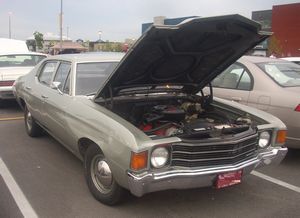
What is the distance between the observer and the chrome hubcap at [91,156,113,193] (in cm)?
402

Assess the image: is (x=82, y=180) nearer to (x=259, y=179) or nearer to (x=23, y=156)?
(x=23, y=156)

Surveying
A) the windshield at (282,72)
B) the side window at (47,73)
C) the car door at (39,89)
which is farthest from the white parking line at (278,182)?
the side window at (47,73)

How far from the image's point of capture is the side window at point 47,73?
591 cm

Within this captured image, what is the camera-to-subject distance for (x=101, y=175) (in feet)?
13.4

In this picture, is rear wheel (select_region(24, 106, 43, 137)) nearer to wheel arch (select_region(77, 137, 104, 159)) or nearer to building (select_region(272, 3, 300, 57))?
wheel arch (select_region(77, 137, 104, 159))

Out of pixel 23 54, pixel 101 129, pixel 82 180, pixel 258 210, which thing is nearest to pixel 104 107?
pixel 101 129

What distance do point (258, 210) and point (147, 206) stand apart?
1.13 meters

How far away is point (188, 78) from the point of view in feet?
17.0

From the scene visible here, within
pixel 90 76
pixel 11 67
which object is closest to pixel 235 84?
pixel 90 76

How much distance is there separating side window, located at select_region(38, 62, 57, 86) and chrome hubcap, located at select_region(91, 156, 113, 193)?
82.7 inches

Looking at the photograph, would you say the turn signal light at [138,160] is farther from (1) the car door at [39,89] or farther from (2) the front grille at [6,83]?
(2) the front grille at [6,83]

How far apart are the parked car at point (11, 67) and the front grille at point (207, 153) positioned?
6550mm

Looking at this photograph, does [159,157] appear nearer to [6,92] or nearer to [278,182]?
[278,182]

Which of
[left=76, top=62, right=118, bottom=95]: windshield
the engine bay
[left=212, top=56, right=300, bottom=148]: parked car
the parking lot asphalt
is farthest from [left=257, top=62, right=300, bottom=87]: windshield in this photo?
[left=76, top=62, right=118, bottom=95]: windshield
